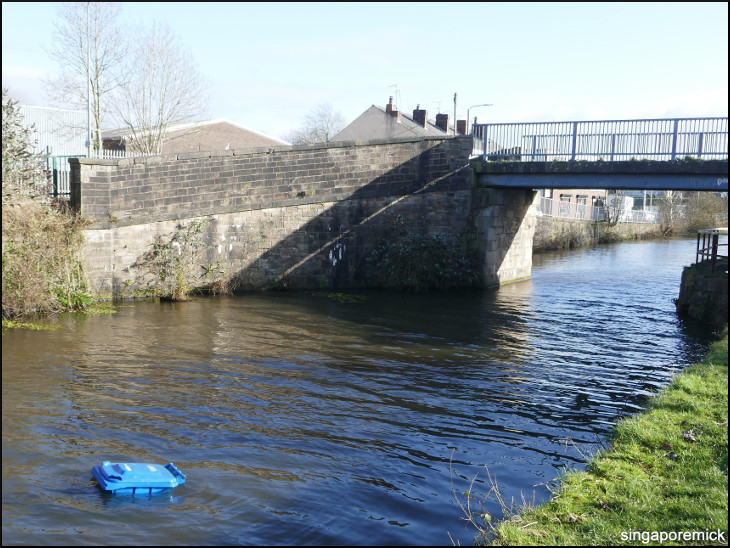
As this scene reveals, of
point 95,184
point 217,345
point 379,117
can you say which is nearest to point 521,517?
point 217,345

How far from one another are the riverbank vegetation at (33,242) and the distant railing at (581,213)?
26.8 metres

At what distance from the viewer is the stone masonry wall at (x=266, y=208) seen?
16094 millimetres

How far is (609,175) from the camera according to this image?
59.7ft

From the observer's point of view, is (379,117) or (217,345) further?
(379,117)

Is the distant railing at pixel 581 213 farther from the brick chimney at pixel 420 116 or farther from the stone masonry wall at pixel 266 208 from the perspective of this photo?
the stone masonry wall at pixel 266 208

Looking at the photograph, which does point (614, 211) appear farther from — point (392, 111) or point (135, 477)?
point (135, 477)

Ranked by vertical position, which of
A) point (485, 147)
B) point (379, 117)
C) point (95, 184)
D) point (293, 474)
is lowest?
point (293, 474)

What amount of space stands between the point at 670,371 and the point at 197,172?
40.7 ft

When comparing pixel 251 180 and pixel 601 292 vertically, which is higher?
pixel 251 180

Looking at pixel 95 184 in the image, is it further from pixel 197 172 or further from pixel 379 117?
pixel 379 117

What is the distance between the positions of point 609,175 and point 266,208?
970 cm

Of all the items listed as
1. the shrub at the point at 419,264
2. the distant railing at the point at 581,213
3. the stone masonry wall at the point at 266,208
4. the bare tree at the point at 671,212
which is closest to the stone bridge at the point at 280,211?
the stone masonry wall at the point at 266,208

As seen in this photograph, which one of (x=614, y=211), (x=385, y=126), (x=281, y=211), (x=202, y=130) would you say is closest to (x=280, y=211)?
(x=281, y=211)

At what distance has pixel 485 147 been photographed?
20031 millimetres
